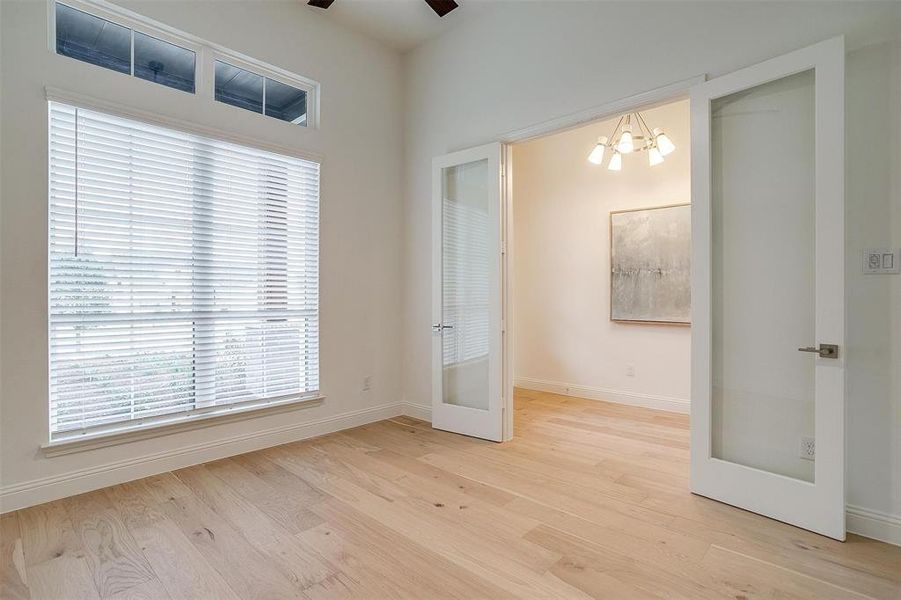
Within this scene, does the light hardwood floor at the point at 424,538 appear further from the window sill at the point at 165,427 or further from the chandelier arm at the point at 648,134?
the chandelier arm at the point at 648,134

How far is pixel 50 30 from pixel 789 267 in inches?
170

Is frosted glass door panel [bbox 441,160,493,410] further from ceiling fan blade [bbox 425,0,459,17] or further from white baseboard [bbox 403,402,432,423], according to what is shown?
ceiling fan blade [bbox 425,0,459,17]

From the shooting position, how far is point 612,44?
292 cm

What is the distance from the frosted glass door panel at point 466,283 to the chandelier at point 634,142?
52.9 inches

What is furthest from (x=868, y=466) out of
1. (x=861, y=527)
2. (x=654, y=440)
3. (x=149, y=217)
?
(x=149, y=217)

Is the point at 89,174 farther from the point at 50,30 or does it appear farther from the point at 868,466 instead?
the point at 868,466

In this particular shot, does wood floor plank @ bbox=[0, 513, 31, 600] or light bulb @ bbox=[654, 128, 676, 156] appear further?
light bulb @ bbox=[654, 128, 676, 156]

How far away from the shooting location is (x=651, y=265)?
14.8 feet

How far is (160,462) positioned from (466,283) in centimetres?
257

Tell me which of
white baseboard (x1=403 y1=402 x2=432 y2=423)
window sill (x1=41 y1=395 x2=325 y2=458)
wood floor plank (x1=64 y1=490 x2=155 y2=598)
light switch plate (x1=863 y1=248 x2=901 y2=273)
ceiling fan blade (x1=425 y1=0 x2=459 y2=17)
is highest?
ceiling fan blade (x1=425 y1=0 x2=459 y2=17)

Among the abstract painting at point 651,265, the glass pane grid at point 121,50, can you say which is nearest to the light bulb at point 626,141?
the abstract painting at point 651,265

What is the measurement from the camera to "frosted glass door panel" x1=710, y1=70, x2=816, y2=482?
2.19 meters

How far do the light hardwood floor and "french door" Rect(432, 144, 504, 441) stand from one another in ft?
2.14

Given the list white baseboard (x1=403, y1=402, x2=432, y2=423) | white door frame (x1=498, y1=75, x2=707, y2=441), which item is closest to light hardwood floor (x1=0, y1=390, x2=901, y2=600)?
white door frame (x1=498, y1=75, x2=707, y2=441)
